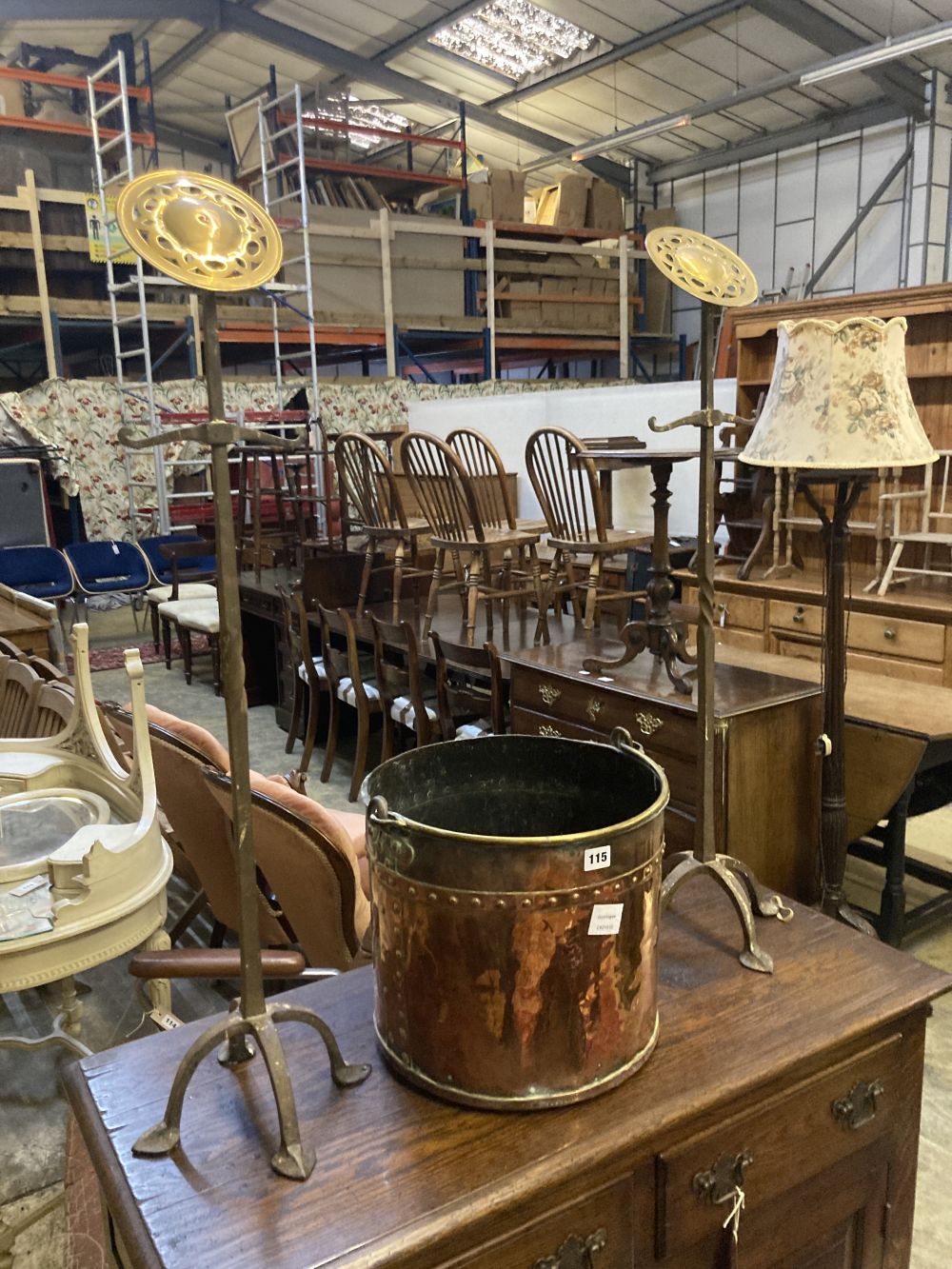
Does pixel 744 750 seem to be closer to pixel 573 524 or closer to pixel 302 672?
pixel 573 524

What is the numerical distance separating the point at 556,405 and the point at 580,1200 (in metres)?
7.38

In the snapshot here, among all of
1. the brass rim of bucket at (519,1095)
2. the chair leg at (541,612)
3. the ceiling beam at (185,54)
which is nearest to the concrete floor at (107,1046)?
the brass rim of bucket at (519,1095)

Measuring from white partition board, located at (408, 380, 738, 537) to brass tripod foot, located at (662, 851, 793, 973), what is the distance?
4.56m

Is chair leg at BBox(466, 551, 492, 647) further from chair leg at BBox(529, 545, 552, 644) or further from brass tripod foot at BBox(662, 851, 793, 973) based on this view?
brass tripod foot at BBox(662, 851, 793, 973)

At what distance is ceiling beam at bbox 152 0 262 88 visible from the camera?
32.7 ft

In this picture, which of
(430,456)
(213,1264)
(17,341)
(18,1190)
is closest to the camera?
(213,1264)

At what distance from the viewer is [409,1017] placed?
0.98 m

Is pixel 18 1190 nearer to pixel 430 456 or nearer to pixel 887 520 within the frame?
pixel 430 456

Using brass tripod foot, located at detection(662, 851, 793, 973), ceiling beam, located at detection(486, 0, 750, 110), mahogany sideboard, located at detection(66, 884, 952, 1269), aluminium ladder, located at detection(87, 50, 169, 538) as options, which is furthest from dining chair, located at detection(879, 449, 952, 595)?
ceiling beam, located at detection(486, 0, 750, 110)

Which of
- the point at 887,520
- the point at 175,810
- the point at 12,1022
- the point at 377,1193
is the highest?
the point at 887,520

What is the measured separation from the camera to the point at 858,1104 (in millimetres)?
1139

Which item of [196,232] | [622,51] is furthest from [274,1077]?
[622,51]

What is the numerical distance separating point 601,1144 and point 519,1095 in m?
0.09

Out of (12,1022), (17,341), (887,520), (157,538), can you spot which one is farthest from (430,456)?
(17,341)
